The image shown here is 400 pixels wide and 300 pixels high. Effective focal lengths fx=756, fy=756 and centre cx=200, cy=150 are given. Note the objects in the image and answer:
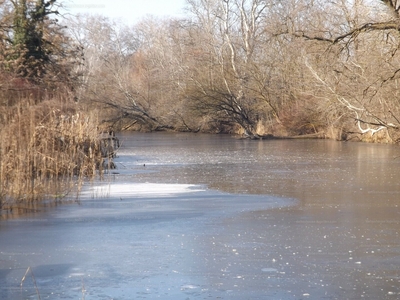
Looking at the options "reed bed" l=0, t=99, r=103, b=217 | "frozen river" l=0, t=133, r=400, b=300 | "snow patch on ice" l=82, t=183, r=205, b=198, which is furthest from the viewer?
"snow patch on ice" l=82, t=183, r=205, b=198

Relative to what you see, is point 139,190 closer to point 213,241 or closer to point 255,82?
point 213,241

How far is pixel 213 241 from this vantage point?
30.3 feet

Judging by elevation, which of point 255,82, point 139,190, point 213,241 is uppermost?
point 255,82

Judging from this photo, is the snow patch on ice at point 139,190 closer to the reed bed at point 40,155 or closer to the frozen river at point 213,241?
the frozen river at point 213,241

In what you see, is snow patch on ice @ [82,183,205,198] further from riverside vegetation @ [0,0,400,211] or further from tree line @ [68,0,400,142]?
tree line @ [68,0,400,142]

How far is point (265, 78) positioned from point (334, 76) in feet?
33.6

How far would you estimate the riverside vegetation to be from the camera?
17.2 metres

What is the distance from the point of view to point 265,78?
40562mm

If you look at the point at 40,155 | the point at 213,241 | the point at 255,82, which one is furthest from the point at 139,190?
the point at 255,82

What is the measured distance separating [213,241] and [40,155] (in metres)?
7.34

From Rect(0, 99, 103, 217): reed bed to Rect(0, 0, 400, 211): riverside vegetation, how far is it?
37 mm

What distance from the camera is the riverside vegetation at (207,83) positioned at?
1717 centimetres

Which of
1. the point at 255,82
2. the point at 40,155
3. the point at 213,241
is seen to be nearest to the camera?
the point at 213,241

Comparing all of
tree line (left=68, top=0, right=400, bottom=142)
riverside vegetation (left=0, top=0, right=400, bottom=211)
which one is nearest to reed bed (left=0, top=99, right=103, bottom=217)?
riverside vegetation (left=0, top=0, right=400, bottom=211)
